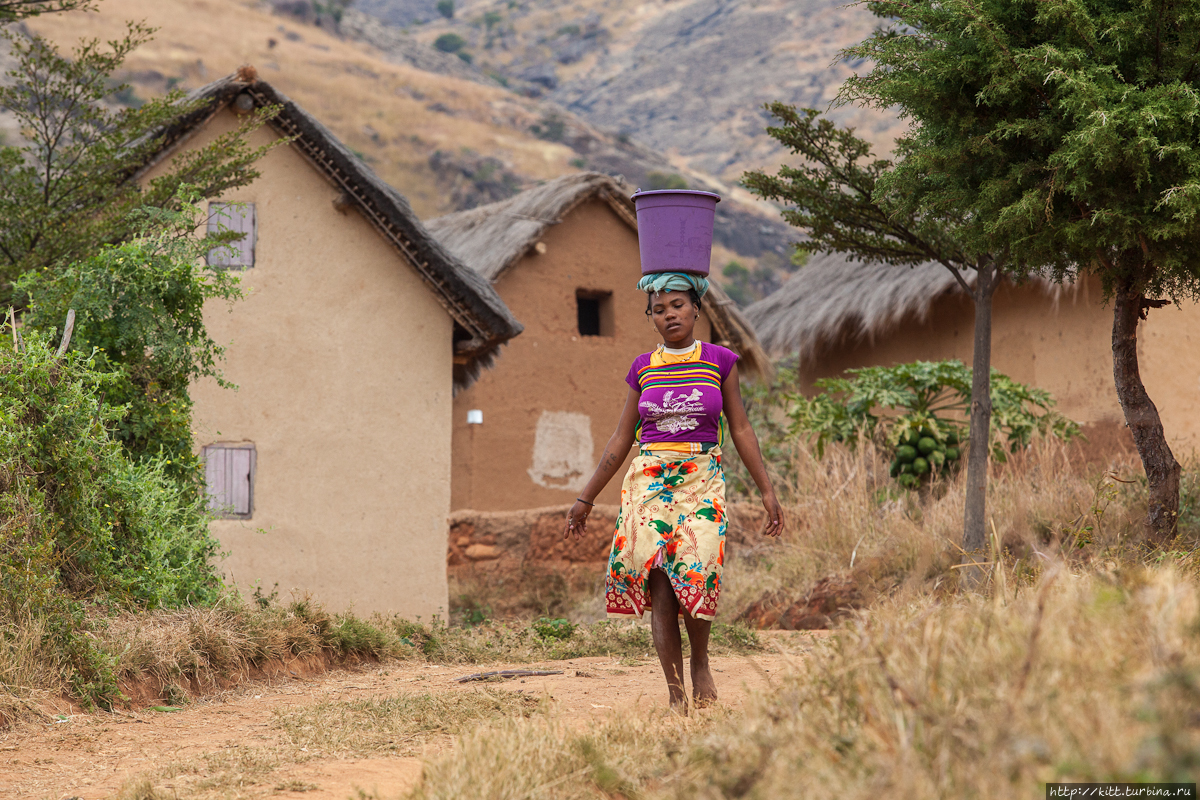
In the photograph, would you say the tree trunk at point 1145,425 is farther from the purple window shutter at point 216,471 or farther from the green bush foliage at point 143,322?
the purple window shutter at point 216,471

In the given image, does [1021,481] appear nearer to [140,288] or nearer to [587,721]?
[587,721]

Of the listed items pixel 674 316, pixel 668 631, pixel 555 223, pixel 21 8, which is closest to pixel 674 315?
pixel 674 316

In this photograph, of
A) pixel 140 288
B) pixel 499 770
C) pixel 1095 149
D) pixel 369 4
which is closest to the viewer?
pixel 499 770

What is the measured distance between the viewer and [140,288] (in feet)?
22.0

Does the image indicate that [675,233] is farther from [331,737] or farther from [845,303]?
[845,303]

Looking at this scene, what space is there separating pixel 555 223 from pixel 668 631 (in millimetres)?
10236

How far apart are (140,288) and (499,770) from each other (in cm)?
488

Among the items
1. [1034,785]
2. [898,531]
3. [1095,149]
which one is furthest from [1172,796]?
[898,531]

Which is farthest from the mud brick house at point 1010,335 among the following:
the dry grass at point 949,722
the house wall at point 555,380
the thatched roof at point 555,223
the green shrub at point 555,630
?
the dry grass at point 949,722

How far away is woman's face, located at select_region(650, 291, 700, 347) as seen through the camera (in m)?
4.28

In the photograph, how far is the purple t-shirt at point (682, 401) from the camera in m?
4.17

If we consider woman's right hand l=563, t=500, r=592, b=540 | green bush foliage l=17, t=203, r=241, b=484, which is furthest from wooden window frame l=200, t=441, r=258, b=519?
woman's right hand l=563, t=500, r=592, b=540

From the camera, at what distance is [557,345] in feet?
45.4

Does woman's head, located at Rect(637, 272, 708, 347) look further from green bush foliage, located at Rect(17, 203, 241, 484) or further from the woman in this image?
green bush foliage, located at Rect(17, 203, 241, 484)
